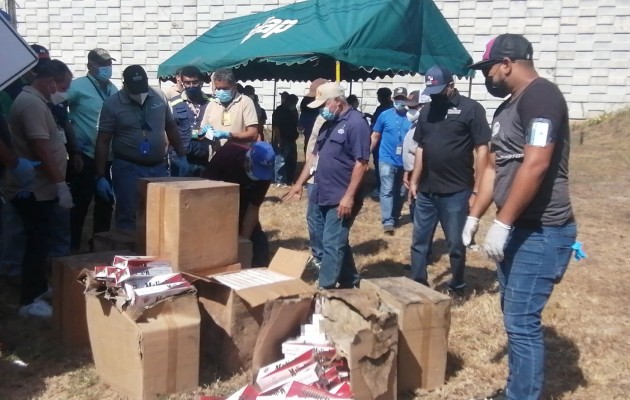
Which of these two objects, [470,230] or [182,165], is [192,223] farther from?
[182,165]

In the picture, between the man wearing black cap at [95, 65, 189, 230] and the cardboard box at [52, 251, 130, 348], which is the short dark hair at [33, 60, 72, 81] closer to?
the man wearing black cap at [95, 65, 189, 230]

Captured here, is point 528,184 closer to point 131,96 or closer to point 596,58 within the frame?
point 131,96

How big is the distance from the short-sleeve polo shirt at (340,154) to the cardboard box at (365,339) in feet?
4.35

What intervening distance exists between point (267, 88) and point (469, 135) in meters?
13.9

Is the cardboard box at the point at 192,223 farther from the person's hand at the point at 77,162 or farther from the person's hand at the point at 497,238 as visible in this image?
the person's hand at the point at 77,162

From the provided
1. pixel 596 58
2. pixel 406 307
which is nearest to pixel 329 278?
pixel 406 307

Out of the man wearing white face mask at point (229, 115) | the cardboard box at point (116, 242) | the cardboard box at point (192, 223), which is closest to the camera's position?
the cardboard box at point (192, 223)

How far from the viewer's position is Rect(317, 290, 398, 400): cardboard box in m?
3.34

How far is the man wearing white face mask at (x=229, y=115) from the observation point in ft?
19.8

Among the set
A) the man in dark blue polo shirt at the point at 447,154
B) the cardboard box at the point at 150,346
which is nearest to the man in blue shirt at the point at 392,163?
the man in dark blue polo shirt at the point at 447,154

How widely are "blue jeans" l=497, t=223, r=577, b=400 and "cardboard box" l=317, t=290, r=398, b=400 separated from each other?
1.92 feet

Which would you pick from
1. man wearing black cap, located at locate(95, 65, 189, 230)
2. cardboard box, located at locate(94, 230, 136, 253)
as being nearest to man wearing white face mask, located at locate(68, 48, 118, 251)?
man wearing black cap, located at locate(95, 65, 189, 230)

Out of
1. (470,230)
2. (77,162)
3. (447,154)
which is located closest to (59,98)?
(77,162)

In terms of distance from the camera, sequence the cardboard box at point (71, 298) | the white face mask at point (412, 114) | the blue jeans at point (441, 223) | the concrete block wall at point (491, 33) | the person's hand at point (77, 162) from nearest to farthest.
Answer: the cardboard box at point (71, 298) < the blue jeans at point (441, 223) < the person's hand at point (77, 162) < the white face mask at point (412, 114) < the concrete block wall at point (491, 33)
